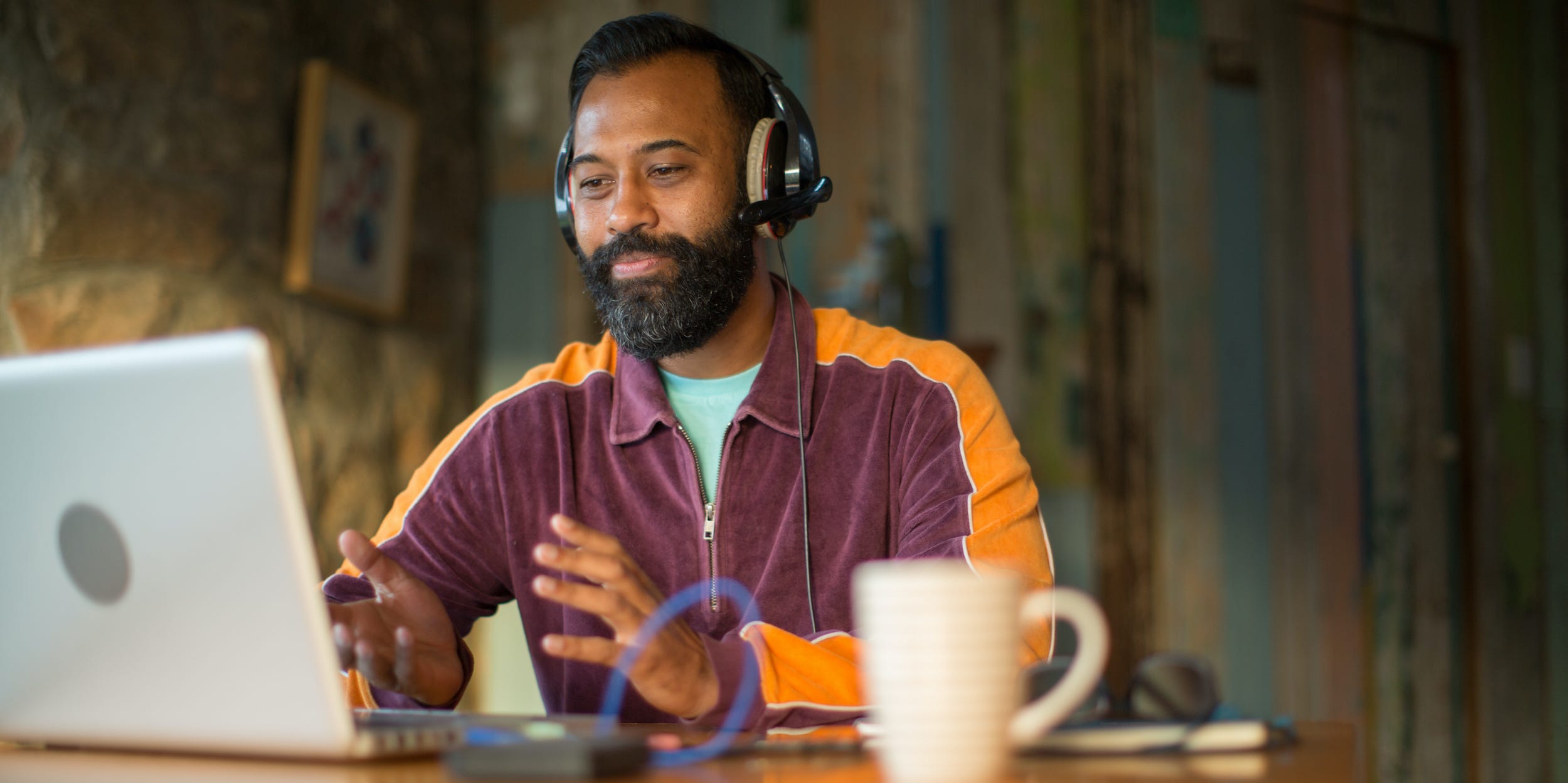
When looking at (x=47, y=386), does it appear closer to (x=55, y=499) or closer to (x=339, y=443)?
(x=55, y=499)

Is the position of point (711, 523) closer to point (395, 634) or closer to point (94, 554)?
point (395, 634)

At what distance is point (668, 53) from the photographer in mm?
1660

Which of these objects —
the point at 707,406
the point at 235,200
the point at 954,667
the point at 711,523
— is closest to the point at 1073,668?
the point at 954,667

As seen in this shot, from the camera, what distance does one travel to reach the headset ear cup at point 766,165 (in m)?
1.57

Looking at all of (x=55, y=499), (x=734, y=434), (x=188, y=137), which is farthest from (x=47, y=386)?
(x=188, y=137)

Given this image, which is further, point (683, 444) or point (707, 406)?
point (707, 406)

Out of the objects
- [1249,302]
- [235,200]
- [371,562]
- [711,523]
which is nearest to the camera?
[371,562]

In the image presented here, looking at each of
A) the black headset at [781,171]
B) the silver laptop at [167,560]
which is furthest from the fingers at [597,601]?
the black headset at [781,171]

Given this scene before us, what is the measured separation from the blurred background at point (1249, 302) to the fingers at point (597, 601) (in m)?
2.04

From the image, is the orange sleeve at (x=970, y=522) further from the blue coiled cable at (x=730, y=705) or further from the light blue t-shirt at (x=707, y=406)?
the light blue t-shirt at (x=707, y=406)

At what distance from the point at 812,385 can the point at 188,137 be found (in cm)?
147

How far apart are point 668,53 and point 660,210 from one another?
220 mm

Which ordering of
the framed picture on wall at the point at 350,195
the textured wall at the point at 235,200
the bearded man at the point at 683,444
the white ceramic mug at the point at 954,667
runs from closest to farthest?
the white ceramic mug at the point at 954,667, the bearded man at the point at 683,444, the textured wall at the point at 235,200, the framed picture on wall at the point at 350,195

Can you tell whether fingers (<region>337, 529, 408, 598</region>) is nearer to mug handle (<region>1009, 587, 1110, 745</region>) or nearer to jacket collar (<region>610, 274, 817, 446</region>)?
jacket collar (<region>610, 274, 817, 446</region>)
